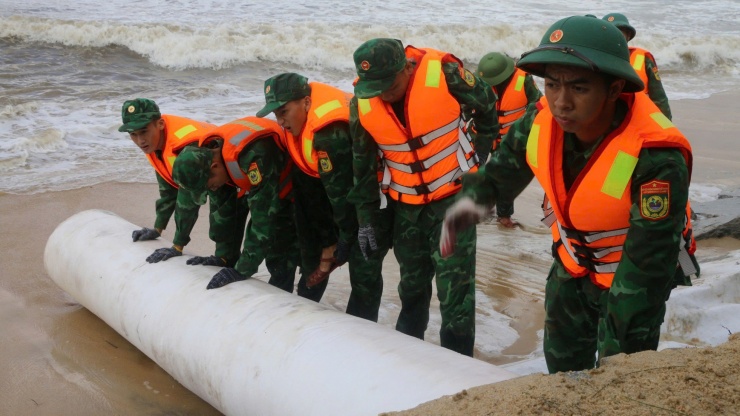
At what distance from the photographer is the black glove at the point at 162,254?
4.72 m

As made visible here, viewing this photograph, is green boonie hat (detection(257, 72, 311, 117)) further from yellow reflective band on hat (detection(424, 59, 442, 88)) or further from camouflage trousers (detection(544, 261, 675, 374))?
camouflage trousers (detection(544, 261, 675, 374))

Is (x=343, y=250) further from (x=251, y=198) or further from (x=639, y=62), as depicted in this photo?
(x=639, y=62)

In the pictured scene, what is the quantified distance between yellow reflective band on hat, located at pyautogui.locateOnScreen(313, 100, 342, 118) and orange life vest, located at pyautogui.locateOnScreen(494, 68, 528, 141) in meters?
2.65

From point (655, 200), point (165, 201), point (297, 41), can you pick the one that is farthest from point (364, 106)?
point (297, 41)

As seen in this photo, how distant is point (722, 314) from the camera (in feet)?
13.6

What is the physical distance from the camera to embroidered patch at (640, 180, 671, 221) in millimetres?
2223

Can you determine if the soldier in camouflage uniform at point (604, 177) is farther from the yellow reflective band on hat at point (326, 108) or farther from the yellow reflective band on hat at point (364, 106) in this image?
the yellow reflective band on hat at point (326, 108)

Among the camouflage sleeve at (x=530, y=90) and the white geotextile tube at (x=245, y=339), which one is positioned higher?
the camouflage sleeve at (x=530, y=90)

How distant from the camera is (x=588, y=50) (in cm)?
227

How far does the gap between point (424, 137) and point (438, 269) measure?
2.27ft

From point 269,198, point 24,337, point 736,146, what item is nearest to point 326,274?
point 269,198

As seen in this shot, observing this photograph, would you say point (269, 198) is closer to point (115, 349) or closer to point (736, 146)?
point (115, 349)

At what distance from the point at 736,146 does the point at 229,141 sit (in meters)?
7.51

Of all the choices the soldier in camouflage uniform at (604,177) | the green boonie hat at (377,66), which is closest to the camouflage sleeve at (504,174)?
the soldier in camouflage uniform at (604,177)
